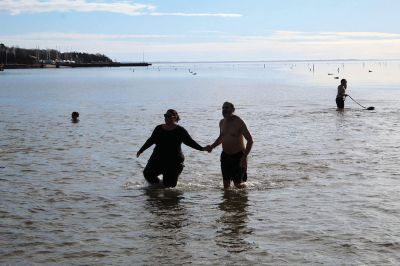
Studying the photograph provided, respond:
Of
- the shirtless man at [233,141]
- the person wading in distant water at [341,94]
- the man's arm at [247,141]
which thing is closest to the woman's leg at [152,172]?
the shirtless man at [233,141]

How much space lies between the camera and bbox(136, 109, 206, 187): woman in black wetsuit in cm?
998

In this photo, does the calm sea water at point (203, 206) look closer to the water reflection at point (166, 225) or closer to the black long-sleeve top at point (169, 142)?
the water reflection at point (166, 225)

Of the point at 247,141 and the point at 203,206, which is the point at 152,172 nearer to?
A: the point at 203,206

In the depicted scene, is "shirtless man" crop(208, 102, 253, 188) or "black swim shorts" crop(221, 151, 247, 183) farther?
"black swim shorts" crop(221, 151, 247, 183)

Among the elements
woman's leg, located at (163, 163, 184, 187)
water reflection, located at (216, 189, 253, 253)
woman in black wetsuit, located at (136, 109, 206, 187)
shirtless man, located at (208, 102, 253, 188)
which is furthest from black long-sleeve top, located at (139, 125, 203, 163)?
water reflection, located at (216, 189, 253, 253)

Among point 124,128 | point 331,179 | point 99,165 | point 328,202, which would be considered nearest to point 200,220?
point 328,202

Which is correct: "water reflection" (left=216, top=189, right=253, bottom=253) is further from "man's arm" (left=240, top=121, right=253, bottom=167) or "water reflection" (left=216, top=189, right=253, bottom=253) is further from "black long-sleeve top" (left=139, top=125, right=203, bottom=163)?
"black long-sleeve top" (left=139, top=125, right=203, bottom=163)

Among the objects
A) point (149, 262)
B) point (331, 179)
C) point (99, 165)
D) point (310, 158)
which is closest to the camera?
point (149, 262)

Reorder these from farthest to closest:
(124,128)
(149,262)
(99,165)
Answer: (124,128) < (99,165) < (149,262)

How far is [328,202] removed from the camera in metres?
9.59

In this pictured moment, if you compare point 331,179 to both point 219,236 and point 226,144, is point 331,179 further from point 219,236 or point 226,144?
point 219,236

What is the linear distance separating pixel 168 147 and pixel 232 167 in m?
1.18

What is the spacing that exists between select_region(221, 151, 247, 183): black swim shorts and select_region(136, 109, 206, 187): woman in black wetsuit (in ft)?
1.39

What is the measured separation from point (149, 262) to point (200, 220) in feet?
6.25
